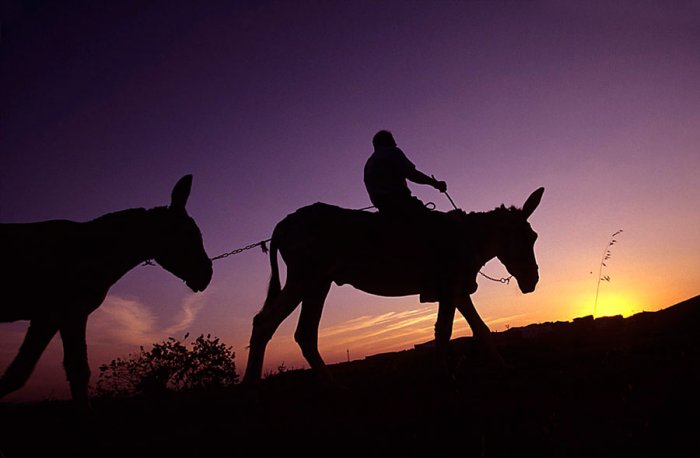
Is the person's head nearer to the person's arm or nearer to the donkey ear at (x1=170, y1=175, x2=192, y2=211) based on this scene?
the person's arm

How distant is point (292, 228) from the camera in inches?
283

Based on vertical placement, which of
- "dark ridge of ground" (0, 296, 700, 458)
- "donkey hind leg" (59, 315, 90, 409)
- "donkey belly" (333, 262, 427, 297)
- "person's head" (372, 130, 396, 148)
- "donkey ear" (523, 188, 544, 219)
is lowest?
"dark ridge of ground" (0, 296, 700, 458)

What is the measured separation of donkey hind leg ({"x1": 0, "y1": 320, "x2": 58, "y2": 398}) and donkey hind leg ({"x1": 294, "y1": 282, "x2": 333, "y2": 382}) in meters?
3.23

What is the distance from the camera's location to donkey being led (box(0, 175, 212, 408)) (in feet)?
17.3

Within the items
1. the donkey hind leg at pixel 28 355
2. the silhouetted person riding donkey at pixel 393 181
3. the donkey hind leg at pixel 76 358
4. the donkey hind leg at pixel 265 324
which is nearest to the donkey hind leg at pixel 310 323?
the donkey hind leg at pixel 265 324

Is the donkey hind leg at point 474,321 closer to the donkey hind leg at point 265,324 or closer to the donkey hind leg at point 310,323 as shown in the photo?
the donkey hind leg at point 310,323

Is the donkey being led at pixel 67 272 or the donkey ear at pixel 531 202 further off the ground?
the donkey ear at pixel 531 202

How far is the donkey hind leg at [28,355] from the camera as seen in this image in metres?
4.93

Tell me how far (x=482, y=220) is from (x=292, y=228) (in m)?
3.50

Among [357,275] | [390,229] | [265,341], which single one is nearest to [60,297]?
[265,341]

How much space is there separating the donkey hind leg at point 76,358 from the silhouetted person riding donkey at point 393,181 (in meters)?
4.54

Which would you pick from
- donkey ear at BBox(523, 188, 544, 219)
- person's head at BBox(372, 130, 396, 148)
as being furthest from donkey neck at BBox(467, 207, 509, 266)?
person's head at BBox(372, 130, 396, 148)

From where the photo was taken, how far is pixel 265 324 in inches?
263

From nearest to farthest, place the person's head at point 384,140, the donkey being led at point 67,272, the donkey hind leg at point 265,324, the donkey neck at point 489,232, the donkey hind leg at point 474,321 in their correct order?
the donkey being led at point 67,272, the donkey hind leg at point 265,324, the donkey hind leg at point 474,321, the person's head at point 384,140, the donkey neck at point 489,232
